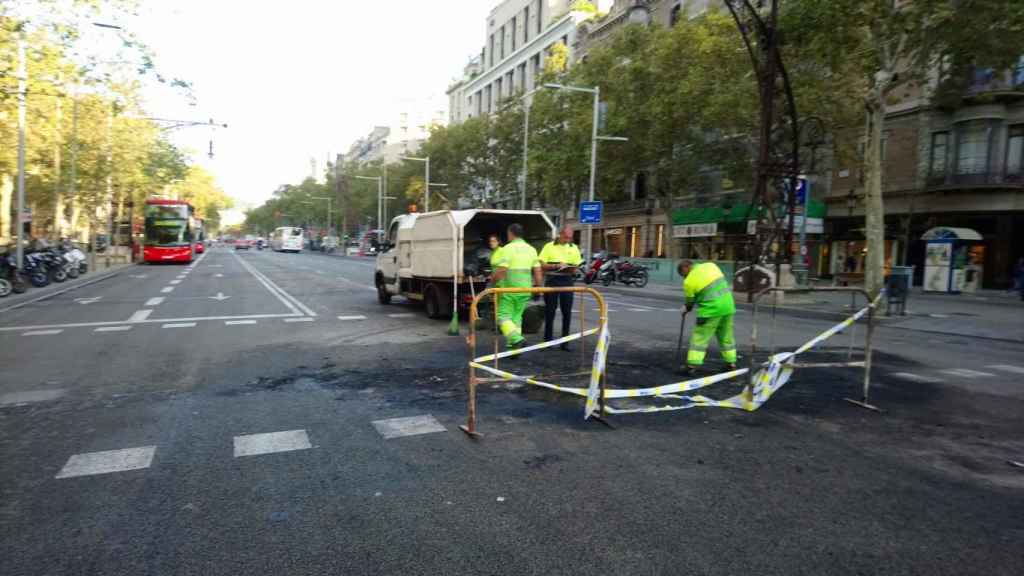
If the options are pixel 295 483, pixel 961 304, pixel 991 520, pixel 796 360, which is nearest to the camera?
pixel 991 520

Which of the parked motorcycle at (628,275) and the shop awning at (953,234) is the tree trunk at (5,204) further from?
the shop awning at (953,234)

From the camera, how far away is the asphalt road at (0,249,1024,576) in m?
3.11

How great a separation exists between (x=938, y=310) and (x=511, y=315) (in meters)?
14.9

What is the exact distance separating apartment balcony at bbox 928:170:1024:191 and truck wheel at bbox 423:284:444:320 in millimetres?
24675

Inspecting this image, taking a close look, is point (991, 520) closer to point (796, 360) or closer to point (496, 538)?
point (496, 538)

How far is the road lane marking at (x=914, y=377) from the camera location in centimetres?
754

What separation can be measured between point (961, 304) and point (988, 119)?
11.1 meters

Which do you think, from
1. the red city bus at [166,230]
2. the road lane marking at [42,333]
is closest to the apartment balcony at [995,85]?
the road lane marking at [42,333]

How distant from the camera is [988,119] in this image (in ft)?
85.0

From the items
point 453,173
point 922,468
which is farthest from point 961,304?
point 453,173

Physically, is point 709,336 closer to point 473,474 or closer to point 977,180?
point 473,474

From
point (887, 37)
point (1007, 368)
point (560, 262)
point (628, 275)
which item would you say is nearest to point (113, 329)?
point (560, 262)

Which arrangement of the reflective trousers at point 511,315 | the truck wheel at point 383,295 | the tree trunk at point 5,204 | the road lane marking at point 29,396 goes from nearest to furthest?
the road lane marking at point 29,396 → the reflective trousers at point 511,315 → the truck wheel at point 383,295 → the tree trunk at point 5,204

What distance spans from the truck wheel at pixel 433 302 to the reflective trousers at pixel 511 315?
4.21m
